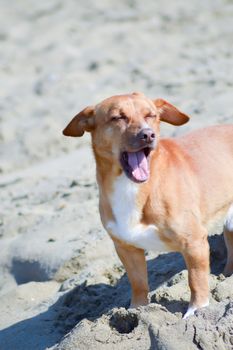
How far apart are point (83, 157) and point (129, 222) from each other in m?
3.94

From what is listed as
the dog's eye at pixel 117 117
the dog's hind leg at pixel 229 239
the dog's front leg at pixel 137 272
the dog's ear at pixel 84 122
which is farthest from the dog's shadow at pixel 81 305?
the dog's eye at pixel 117 117

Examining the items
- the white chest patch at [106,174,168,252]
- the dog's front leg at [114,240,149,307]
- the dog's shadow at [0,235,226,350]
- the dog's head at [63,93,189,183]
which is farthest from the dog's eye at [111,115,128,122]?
the dog's shadow at [0,235,226,350]

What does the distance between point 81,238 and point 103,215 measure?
1.59 meters

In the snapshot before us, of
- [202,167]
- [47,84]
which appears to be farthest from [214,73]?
[202,167]

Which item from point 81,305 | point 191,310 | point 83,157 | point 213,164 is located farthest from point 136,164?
point 83,157

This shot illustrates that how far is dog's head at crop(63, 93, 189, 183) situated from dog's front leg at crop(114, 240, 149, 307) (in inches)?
24.5

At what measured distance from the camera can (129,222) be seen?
5113mm

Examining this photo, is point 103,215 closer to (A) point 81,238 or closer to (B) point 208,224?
(B) point 208,224

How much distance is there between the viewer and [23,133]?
34.1ft

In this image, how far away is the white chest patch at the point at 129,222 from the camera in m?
5.08

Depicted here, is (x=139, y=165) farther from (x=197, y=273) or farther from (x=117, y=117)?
(x=197, y=273)

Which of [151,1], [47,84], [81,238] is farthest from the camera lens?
[151,1]

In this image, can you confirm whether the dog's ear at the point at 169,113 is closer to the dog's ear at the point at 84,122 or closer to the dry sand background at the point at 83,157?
the dog's ear at the point at 84,122

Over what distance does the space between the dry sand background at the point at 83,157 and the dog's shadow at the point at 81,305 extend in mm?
10
